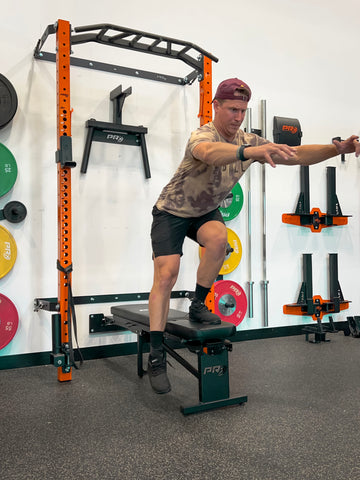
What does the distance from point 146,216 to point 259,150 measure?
191 centimetres

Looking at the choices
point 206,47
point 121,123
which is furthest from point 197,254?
point 206,47

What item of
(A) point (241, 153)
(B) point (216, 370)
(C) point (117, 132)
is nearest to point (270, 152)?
(A) point (241, 153)

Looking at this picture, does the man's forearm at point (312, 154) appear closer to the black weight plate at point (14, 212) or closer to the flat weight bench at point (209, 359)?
the flat weight bench at point (209, 359)

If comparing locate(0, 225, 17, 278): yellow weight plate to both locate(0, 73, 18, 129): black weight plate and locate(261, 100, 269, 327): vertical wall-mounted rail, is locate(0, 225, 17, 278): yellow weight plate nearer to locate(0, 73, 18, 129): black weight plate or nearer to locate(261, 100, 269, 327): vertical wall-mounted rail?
locate(0, 73, 18, 129): black weight plate

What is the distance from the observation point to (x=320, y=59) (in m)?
4.23

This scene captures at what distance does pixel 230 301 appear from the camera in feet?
11.9

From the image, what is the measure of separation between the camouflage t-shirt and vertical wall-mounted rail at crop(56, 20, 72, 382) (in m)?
0.67

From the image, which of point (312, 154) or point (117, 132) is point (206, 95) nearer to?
point (117, 132)

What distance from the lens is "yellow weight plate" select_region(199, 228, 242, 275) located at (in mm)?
3672

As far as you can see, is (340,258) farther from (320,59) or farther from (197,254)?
(320,59)

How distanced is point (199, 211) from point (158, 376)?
84 centimetres

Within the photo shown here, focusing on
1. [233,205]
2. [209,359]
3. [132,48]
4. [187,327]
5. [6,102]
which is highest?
[132,48]

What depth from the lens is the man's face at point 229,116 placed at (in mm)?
2064

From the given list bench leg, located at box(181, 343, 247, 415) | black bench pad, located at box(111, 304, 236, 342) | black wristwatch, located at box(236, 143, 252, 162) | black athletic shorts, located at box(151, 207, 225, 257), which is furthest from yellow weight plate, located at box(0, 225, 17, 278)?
black wristwatch, located at box(236, 143, 252, 162)
